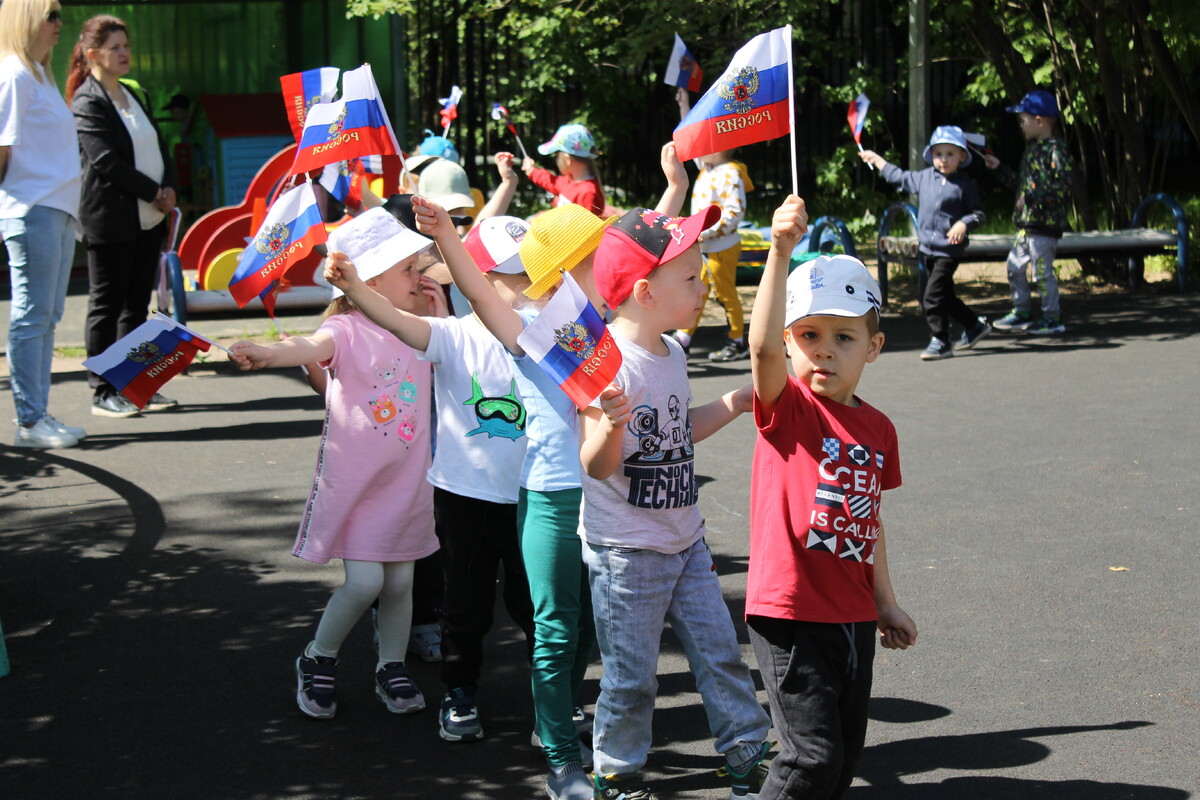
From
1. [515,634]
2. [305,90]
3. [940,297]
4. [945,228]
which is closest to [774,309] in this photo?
[515,634]

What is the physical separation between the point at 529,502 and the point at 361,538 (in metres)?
0.77

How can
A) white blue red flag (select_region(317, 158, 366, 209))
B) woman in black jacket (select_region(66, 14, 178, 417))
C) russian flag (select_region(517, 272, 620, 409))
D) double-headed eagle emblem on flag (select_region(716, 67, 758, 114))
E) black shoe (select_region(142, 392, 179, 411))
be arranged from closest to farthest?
russian flag (select_region(517, 272, 620, 409)) → double-headed eagle emblem on flag (select_region(716, 67, 758, 114)) → white blue red flag (select_region(317, 158, 366, 209)) → woman in black jacket (select_region(66, 14, 178, 417)) → black shoe (select_region(142, 392, 179, 411))

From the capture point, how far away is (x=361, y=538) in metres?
4.22

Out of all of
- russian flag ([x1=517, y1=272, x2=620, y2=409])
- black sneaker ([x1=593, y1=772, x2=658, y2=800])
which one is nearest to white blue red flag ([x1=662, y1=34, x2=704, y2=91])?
russian flag ([x1=517, y1=272, x2=620, y2=409])

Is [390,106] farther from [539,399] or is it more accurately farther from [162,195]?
[539,399]

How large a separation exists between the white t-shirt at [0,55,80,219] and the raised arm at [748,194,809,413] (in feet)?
17.8

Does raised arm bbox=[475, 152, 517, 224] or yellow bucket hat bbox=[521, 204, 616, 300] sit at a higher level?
raised arm bbox=[475, 152, 517, 224]

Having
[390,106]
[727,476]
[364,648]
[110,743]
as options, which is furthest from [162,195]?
[390,106]

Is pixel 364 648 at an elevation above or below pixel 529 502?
below

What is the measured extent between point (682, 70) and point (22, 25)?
363 cm

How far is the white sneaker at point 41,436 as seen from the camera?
24.9ft

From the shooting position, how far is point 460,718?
4.02 meters

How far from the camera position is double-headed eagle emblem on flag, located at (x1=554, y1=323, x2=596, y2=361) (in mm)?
3078

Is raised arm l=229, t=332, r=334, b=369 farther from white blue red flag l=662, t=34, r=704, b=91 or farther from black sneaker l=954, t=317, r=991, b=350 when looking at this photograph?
black sneaker l=954, t=317, r=991, b=350
